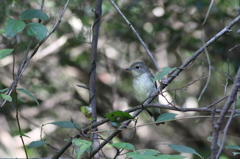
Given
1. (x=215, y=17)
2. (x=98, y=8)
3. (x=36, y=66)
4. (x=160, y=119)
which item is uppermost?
(x=215, y=17)

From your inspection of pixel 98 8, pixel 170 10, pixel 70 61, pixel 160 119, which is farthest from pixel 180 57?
pixel 160 119

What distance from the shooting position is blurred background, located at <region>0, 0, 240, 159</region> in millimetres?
5832

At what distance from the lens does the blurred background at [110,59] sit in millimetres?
5832

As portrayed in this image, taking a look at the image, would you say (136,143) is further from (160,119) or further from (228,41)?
(160,119)

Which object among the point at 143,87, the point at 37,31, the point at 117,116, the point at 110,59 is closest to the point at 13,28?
the point at 37,31

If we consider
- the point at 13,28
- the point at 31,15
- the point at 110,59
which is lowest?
the point at 13,28

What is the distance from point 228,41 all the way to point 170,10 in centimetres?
115

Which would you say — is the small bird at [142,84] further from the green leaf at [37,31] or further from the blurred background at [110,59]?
the green leaf at [37,31]

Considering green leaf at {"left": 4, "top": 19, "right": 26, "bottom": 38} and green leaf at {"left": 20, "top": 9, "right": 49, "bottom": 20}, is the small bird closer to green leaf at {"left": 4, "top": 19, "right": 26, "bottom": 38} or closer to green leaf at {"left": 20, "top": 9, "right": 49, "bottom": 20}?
green leaf at {"left": 20, "top": 9, "right": 49, "bottom": 20}

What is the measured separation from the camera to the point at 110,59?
21.4 ft

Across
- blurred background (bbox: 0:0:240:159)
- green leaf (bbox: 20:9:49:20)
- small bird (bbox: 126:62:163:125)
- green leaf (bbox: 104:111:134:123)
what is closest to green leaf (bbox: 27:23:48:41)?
green leaf (bbox: 20:9:49:20)

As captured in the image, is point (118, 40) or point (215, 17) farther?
point (118, 40)

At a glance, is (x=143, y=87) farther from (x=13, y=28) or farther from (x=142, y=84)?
(x=13, y=28)

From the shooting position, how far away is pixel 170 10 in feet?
19.9
